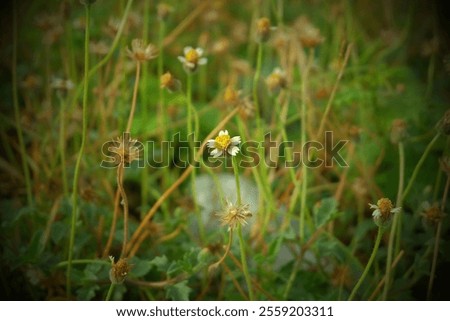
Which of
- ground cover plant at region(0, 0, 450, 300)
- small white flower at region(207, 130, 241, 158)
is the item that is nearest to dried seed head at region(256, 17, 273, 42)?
ground cover plant at region(0, 0, 450, 300)

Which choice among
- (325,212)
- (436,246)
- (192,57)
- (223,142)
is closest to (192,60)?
(192,57)

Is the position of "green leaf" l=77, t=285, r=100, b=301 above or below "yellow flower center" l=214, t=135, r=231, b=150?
below

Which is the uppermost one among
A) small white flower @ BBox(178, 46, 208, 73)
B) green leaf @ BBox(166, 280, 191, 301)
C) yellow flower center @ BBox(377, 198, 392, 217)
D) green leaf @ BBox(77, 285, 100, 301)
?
small white flower @ BBox(178, 46, 208, 73)

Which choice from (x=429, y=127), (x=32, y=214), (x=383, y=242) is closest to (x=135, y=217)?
(x=32, y=214)

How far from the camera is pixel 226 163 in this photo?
3.08 ft

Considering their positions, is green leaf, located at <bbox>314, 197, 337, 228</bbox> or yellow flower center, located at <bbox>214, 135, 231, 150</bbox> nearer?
yellow flower center, located at <bbox>214, 135, 231, 150</bbox>

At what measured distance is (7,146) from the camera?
0.86 m

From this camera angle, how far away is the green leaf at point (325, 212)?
687 mm

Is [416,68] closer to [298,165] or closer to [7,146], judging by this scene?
[298,165]

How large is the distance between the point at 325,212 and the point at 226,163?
27 centimetres

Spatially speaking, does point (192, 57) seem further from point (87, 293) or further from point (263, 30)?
point (87, 293)

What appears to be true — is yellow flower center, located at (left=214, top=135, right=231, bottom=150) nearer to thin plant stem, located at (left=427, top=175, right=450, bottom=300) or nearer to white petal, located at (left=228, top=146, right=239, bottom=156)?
white petal, located at (left=228, top=146, right=239, bottom=156)

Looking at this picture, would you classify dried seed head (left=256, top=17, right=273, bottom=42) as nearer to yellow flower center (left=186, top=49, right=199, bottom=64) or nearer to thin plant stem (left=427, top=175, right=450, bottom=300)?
yellow flower center (left=186, top=49, right=199, bottom=64)

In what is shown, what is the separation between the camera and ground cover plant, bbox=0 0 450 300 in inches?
26.3
